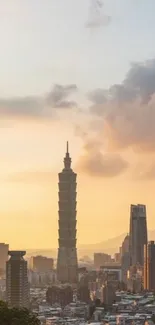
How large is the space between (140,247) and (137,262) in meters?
5.73

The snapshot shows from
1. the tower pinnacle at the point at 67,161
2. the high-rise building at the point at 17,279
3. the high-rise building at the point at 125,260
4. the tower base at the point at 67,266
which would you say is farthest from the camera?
the high-rise building at the point at 125,260

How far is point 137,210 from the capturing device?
496 feet

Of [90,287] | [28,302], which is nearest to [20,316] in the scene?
[28,302]

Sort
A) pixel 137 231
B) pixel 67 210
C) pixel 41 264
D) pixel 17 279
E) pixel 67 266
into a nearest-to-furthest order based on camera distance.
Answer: pixel 17 279 < pixel 67 210 < pixel 67 266 < pixel 137 231 < pixel 41 264

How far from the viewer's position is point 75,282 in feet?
422

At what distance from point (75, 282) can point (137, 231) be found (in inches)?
933

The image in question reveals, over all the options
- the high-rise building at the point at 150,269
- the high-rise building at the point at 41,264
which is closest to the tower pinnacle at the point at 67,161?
the high-rise building at the point at 150,269

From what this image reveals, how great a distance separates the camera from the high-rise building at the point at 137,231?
481 feet

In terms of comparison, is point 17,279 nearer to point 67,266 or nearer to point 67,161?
point 67,161

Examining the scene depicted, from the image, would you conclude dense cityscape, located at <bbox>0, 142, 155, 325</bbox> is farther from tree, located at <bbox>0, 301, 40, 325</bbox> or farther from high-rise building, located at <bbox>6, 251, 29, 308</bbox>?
tree, located at <bbox>0, 301, 40, 325</bbox>

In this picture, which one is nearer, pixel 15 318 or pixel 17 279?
pixel 15 318

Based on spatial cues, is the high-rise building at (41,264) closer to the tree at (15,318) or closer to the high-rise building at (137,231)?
the high-rise building at (137,231)

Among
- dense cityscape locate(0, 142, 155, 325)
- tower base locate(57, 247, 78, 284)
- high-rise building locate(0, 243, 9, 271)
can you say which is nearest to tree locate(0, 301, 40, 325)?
dense cityscape locate(0, 142, 155, 325)

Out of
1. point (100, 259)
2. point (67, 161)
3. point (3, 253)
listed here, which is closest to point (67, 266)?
point (67, 161)
